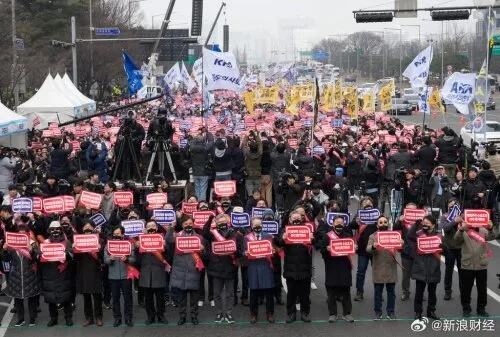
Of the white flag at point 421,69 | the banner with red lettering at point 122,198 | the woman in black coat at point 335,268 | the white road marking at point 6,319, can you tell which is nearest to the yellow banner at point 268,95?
the white flag at point 421,69

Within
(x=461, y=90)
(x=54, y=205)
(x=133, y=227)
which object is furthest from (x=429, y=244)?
(x=461, y=90)

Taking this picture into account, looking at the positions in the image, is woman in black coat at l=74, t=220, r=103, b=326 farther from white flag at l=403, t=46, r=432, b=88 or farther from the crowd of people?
white flag at l=403, t=46, r=432, b=88

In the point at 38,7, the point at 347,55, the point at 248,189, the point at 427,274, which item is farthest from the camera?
the point at 347,55

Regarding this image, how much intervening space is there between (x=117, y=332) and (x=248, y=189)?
743cm

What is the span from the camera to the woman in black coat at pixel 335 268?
11367 mm

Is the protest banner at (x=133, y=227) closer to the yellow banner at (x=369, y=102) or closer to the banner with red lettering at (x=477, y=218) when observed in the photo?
the banner with red lettering at (x=477, y=218)

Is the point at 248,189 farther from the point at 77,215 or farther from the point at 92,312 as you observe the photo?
the point at 92,312

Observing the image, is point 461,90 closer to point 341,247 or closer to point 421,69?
point 421,69

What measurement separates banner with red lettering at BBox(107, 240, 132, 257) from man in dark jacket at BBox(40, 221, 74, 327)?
1.90ft

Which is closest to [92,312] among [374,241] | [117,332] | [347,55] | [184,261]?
[117,332]

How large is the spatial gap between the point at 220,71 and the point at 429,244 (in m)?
13.3

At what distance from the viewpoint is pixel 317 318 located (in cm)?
1180

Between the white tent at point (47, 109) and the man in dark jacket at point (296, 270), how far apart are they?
2164 centimetres

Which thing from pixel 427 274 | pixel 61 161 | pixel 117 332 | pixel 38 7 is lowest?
pixel 117 332
